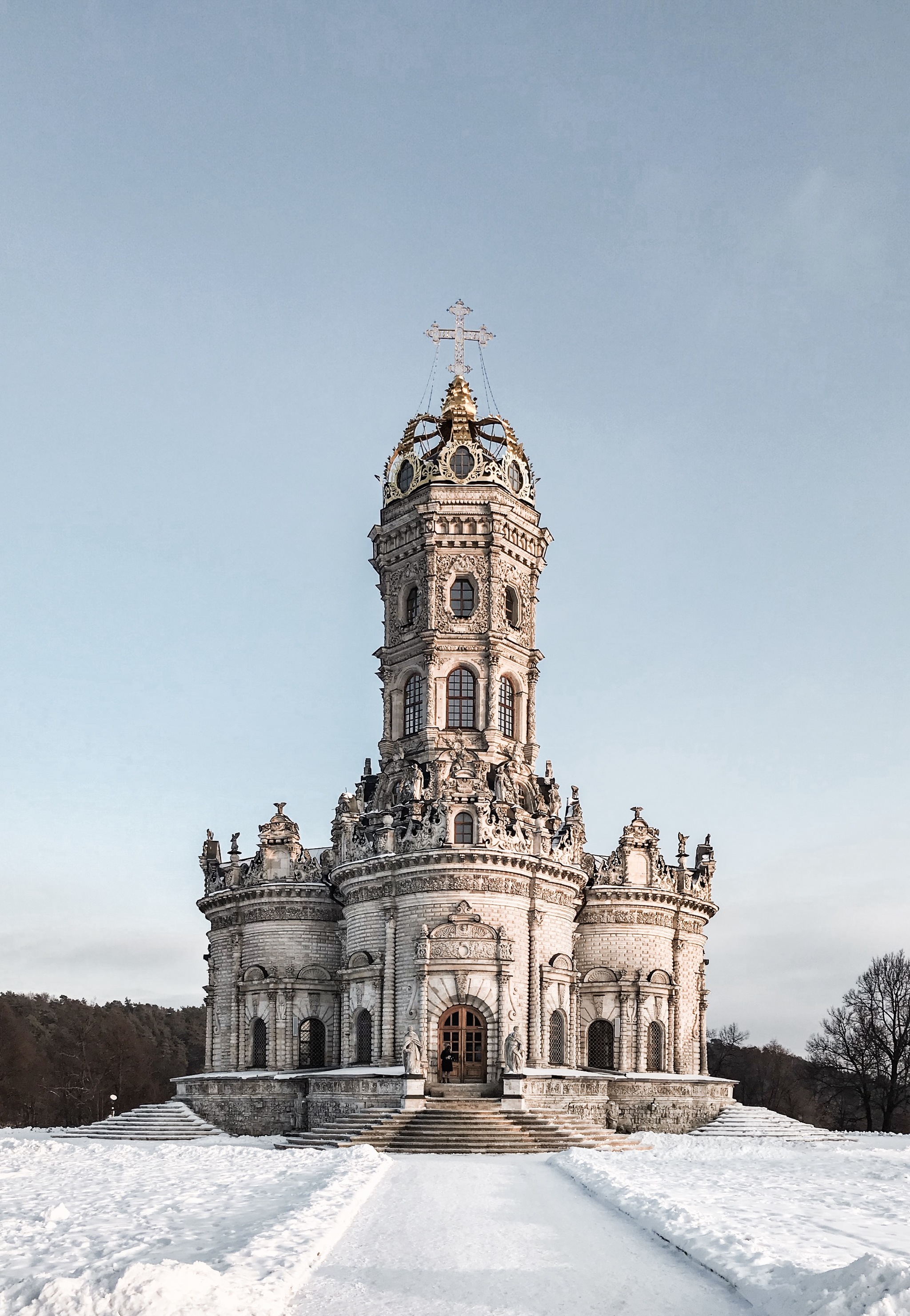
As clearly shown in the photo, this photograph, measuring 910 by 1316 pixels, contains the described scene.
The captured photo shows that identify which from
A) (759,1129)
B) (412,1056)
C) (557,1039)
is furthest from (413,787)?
(759,1129)

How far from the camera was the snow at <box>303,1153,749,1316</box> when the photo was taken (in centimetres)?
1264

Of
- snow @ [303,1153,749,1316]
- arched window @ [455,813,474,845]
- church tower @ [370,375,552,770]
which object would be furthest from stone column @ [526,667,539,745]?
snow @ [303,1153,749,1316]

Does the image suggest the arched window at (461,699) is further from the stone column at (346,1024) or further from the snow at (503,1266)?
the snow at (503,1266)

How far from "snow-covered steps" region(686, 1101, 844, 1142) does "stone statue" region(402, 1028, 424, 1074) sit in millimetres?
11177

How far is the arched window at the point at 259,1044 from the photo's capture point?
50281mm

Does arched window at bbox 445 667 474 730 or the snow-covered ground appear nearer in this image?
the snow-covered ground

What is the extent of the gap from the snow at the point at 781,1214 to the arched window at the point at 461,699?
747 inches

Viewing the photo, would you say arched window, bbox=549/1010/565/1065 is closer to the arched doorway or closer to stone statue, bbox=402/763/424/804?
the arched doorway

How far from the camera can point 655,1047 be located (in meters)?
50.8

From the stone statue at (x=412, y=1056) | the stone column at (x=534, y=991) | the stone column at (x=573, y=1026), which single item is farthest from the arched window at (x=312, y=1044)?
the stone statue at (x=412, y=1056)

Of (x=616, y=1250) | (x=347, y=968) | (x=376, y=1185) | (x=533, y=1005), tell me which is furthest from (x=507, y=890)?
(x=616, y=1250)

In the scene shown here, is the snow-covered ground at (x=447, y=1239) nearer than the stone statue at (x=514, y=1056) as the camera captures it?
Yes

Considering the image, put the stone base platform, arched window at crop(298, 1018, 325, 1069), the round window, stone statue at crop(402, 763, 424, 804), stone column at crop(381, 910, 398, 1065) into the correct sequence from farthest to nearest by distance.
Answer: the round window, arched window at crop(298, 1018, 325, 1069), stone statue at crop(402, 763, 424, 804), stone column at crop(381, 910, 398, 1065), the stone base platform

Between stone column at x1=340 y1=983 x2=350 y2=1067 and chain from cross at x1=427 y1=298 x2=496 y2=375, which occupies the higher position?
chain from cross at x1=427 y1=298 x2=496 y2=375
